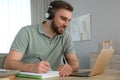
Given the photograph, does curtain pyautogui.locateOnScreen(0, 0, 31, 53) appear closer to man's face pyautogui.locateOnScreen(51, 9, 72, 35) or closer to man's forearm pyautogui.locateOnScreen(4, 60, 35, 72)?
man's face pyautogui.locateOnScreen(51, 9, 72, 35)

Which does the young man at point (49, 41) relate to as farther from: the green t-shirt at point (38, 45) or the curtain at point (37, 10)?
the curtain at point (37, 10)

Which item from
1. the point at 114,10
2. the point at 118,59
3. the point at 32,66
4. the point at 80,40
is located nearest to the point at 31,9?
the point at 80,40

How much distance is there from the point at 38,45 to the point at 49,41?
11 cm

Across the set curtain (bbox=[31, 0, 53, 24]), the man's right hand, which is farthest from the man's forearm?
curtain (bbox=[31, 0, 53, 24])

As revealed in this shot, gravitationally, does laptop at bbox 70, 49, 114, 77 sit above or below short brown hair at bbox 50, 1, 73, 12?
below

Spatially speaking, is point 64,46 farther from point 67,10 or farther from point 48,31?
point 67,10

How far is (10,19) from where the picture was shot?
496 cm

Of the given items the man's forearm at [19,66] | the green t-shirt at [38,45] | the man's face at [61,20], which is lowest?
the man's forearm at [19,66]

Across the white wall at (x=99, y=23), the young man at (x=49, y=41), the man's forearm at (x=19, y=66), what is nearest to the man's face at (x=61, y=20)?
the young man at (x=49, y=41)

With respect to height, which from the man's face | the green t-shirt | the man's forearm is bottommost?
the man's forearm

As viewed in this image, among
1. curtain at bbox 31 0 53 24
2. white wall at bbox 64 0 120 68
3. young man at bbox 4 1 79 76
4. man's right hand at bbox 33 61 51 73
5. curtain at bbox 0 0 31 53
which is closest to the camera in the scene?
man's right hand at bbox 33 61 51 73

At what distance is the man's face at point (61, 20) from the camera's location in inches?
74.8

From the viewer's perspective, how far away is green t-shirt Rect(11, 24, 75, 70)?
1857mm

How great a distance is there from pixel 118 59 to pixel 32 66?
2.71 metres
